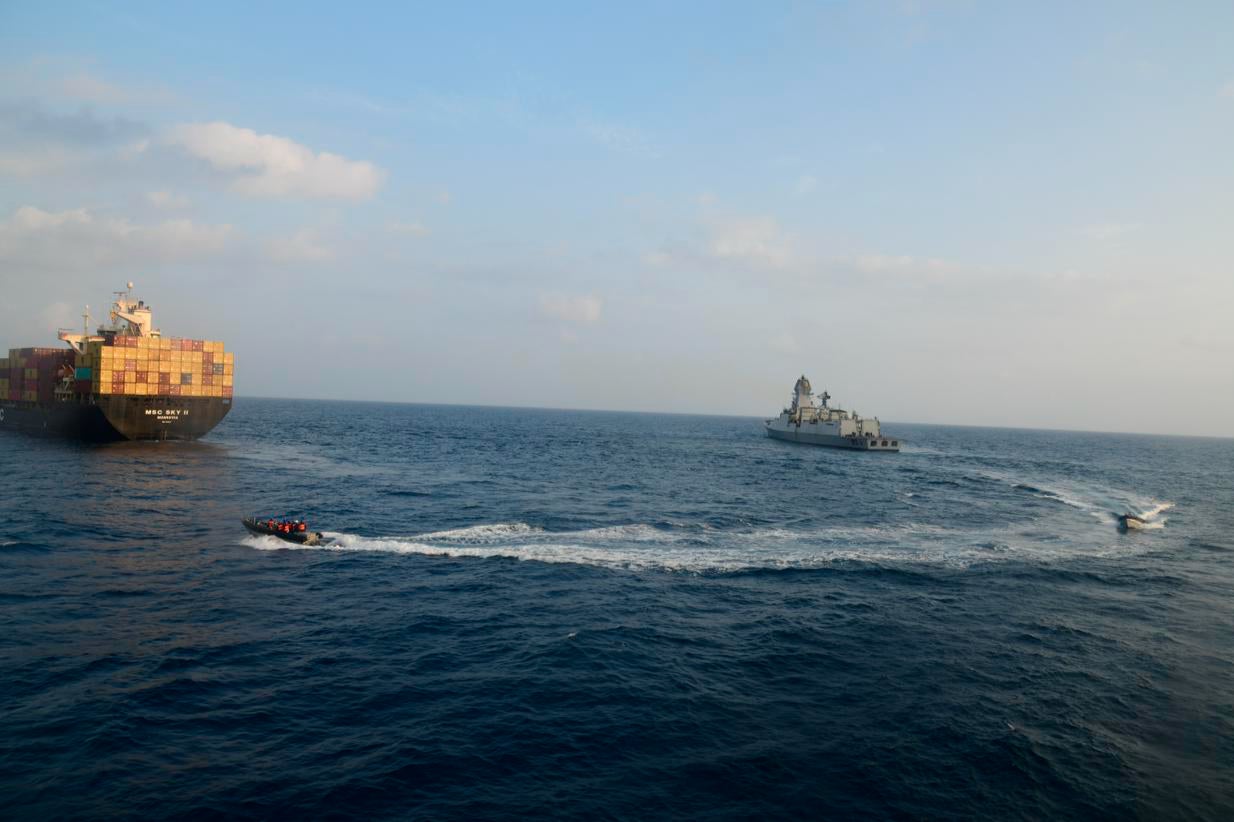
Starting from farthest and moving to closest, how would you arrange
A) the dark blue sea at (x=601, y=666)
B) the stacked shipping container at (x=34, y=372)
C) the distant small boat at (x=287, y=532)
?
the stacked shipping container at (x=34, y=372) < the distant small boat at (x=287, y=532) < the dark blue sea at (x=601, y=666)

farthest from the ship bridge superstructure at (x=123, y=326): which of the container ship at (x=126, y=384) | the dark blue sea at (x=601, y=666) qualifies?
the dark blue sea at (x=601, y=666)

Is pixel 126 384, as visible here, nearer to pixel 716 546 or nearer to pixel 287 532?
pixel 287 532

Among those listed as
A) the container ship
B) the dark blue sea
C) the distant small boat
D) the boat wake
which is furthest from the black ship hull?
the boat wake

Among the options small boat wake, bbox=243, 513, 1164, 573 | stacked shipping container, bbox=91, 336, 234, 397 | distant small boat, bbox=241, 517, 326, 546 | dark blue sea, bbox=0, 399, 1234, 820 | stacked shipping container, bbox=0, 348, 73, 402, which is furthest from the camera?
stacked shipping container, bbox=0, 348, 73, 402

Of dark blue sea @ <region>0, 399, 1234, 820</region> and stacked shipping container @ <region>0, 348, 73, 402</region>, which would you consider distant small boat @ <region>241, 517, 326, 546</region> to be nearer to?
dark blue sea @ <region>0, 399, 1234, 820</region>

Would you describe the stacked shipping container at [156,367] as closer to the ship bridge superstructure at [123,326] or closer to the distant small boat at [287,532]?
the ship bridge superstructure at [123,326]

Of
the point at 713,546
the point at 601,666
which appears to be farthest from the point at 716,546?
the point at 601,666
